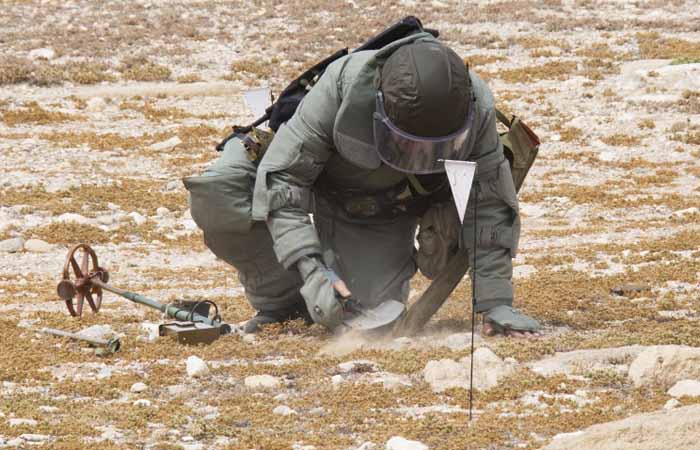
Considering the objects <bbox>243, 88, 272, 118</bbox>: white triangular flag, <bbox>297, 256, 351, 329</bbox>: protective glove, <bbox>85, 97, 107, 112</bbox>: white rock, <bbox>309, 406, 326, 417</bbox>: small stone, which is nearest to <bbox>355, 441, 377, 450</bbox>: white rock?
<bbox>309, 406, 326, 417</bbox>: small stone

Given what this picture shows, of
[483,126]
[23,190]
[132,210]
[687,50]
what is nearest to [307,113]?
[483,126]

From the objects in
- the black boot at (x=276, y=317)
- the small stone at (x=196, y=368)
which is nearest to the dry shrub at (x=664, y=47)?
the black boot at (x=276, y=317)

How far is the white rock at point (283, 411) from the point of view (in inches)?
208

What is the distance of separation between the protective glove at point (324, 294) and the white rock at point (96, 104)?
1225 centimetres

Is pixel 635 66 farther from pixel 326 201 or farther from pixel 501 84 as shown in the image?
pixel 326 201

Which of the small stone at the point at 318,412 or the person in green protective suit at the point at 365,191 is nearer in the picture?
the small stone at the point at 318,412

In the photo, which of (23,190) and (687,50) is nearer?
(23,190)

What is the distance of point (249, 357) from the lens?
6.53 m

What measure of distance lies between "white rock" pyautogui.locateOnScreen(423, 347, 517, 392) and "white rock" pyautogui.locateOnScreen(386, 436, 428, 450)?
85cm

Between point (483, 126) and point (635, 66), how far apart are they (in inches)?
557

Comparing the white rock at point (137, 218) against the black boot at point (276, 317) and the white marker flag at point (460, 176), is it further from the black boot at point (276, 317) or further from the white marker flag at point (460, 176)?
the white marker flag at point (460, 176)

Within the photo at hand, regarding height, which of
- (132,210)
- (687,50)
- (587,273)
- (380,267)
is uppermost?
(380,267)

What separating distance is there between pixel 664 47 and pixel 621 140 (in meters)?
5.84

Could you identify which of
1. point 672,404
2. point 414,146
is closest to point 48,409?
point 414,146
